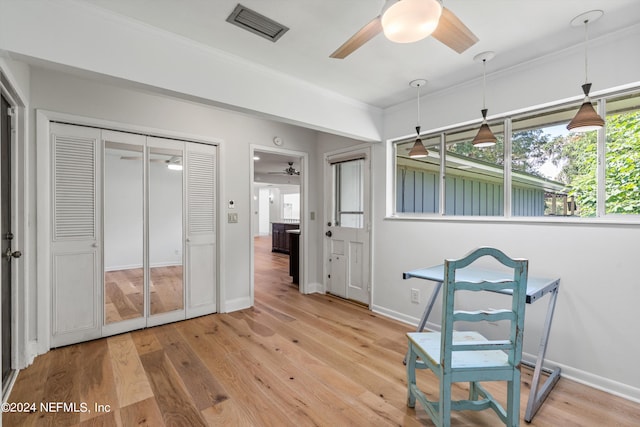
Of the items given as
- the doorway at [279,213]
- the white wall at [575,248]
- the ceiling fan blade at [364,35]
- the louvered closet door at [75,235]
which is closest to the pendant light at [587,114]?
the white wall at [575,248]

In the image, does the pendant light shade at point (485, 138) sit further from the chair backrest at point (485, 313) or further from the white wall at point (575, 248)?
the chair backrest at point (485, 313)

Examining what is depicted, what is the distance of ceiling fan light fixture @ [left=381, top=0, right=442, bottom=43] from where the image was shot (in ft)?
4.04

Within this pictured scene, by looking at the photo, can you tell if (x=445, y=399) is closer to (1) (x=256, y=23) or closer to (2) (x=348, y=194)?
(1) (x=256, y=23)

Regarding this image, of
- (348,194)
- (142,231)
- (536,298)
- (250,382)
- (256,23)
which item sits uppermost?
(256,23)

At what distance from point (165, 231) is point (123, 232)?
0.39 metres

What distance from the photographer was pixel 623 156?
2.09 meters

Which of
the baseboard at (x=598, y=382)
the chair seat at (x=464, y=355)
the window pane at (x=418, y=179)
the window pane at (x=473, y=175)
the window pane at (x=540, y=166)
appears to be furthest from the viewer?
the window pane at (x=418, y=179)

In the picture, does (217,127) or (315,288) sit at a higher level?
(217,127)

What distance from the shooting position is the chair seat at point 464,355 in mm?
1528

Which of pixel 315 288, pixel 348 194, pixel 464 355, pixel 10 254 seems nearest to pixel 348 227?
pixel 348 194

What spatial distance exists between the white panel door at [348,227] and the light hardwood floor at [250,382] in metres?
0.87

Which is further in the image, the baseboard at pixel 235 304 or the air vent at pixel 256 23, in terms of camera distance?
the baseboard at pixel 235 304

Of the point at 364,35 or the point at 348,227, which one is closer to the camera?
the point at 364,35

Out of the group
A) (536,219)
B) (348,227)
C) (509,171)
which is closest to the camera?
(536,219)
